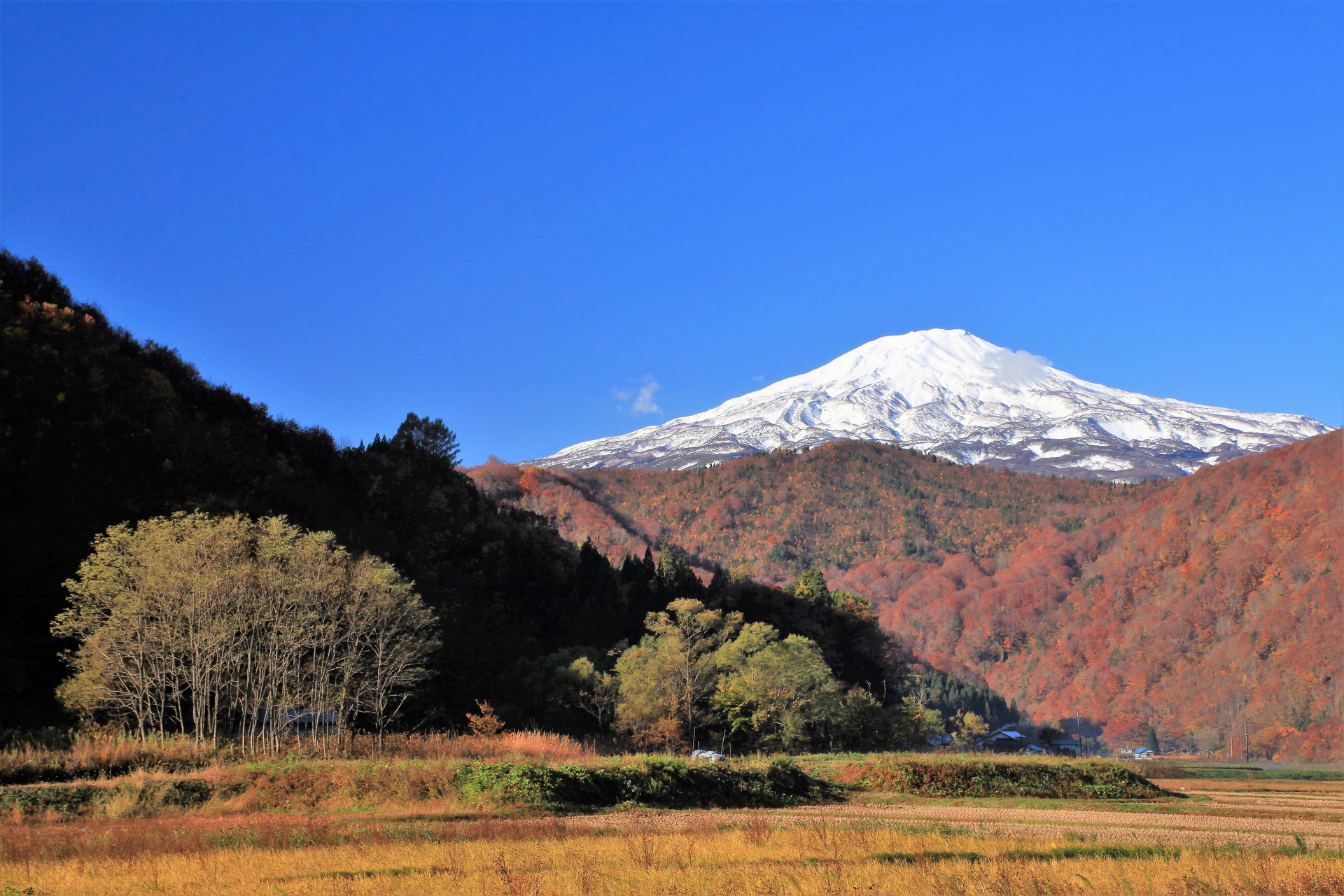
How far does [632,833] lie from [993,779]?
18.7 meters

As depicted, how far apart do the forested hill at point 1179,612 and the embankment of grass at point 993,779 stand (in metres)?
87.9

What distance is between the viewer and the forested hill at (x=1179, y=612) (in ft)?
392

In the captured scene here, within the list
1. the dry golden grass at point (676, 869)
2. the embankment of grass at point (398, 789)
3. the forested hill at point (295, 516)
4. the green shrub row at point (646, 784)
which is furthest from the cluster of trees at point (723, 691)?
the dry golden grass at point (676, 869)

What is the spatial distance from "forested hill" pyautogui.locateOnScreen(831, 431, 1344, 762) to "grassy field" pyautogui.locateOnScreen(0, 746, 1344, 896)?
98193 mm

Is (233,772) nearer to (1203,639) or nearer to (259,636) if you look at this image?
(259,636)

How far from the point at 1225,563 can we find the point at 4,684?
149111 mm

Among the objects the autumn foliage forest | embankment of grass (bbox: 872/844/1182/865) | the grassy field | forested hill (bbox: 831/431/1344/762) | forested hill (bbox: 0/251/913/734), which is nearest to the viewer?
the grassy field

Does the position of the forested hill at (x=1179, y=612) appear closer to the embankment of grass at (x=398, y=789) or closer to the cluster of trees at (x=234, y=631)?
the embankment of grass at (x=398, y=789)

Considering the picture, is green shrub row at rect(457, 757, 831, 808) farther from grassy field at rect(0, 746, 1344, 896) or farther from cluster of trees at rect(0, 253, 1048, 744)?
cluster of trees at rect(0, 253, 1048, 744)

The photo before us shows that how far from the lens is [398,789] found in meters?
23.8

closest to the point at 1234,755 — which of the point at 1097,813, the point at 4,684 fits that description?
the point at 1097,813

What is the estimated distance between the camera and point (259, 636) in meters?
37.4

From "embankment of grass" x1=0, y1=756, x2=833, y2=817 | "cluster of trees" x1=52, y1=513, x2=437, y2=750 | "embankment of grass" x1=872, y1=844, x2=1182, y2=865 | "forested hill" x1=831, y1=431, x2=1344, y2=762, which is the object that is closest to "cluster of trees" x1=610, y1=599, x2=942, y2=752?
"cluster of trees" x1=52, y1=513, x2=437, y2=750

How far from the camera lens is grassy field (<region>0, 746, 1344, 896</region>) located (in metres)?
13.9
